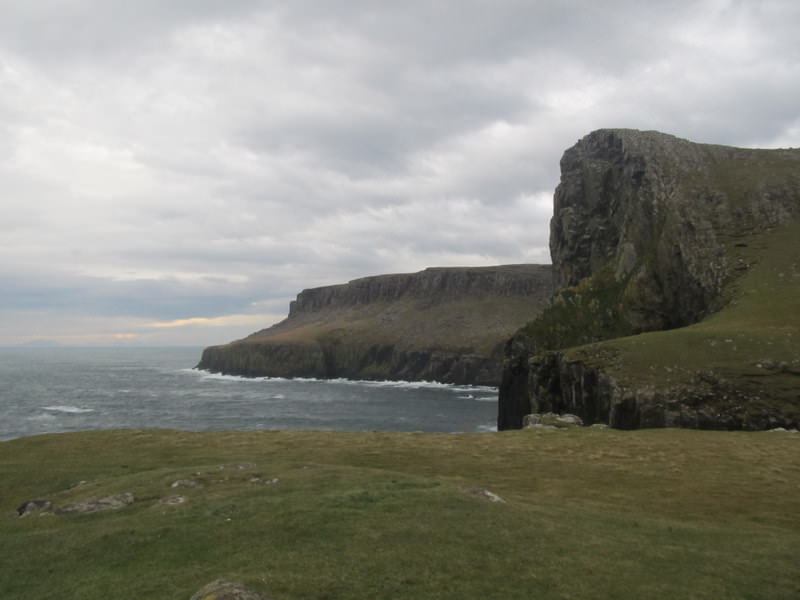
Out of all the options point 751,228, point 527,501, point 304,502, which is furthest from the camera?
point 751,228

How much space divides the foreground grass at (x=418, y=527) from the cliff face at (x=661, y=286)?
2547 cm

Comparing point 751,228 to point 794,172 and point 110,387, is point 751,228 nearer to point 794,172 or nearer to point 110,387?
point 794,172

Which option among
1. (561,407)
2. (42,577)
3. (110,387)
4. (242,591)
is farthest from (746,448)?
(110,387)

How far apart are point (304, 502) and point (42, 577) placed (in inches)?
324

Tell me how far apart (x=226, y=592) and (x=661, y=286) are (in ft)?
399

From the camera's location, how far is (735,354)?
6681 centimetres

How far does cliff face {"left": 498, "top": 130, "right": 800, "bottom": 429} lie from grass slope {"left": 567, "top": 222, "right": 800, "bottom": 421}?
0.66ft

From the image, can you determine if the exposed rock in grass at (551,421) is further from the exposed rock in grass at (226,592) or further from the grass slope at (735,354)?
the exposed rock in grass at (226,592)

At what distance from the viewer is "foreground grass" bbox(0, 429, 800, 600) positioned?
14.4 m

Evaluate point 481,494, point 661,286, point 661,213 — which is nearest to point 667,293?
point 661,286

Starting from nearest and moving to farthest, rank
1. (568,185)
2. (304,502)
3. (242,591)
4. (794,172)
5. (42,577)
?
(242,591) < (42,577) < (304,502) < (794,172) < (568,185)

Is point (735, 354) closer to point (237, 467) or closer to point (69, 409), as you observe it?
point (237, 467)

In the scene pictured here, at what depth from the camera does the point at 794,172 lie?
131 metres

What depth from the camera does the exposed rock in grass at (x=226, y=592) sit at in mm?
11922
